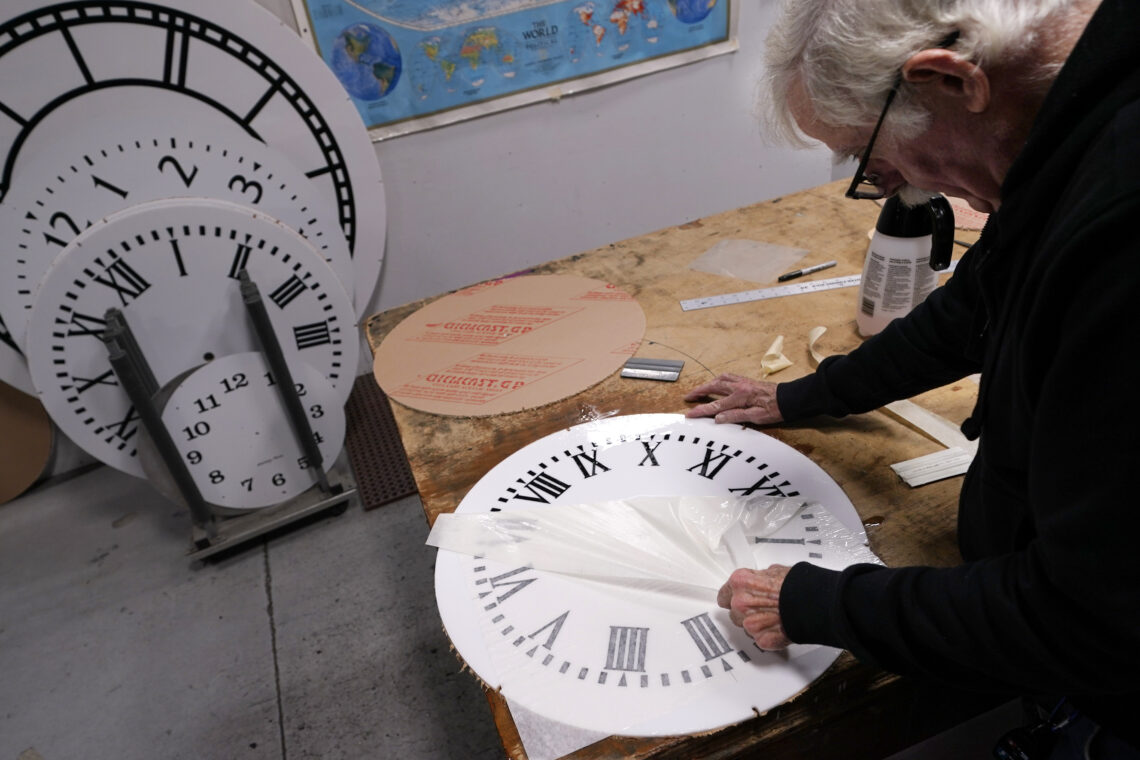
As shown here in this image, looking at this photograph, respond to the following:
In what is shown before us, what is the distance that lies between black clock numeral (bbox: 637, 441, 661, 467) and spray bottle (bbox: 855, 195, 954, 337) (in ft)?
1.49

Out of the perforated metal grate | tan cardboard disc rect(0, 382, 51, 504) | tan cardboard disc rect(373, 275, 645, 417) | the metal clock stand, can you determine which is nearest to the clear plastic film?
tan cardboard disc rect(373, 275, 645, 417)

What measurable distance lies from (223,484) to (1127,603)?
188cm

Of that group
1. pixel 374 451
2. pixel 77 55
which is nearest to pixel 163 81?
pixel 77 55

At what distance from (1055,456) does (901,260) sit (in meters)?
0.68

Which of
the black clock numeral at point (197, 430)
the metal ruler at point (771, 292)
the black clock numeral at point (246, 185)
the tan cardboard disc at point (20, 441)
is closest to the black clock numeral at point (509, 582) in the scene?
the metal ruler at point (771, 292)

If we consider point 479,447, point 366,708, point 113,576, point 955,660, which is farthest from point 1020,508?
point 113,576

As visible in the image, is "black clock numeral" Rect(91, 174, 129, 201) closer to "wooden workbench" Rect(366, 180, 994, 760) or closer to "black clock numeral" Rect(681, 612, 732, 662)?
"wooden workbench" Rect(366, 180, 994, 760)

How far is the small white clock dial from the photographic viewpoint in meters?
1.68

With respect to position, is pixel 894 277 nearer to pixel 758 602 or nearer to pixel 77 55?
pixel 758 602

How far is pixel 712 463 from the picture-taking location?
0.95 meters

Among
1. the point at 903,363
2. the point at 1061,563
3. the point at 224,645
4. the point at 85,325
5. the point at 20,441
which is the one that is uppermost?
the point at 1061,563

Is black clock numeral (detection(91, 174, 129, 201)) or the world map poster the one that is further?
the world map poster

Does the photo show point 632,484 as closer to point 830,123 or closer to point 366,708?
point 830,123

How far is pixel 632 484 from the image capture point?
3.03 feet
